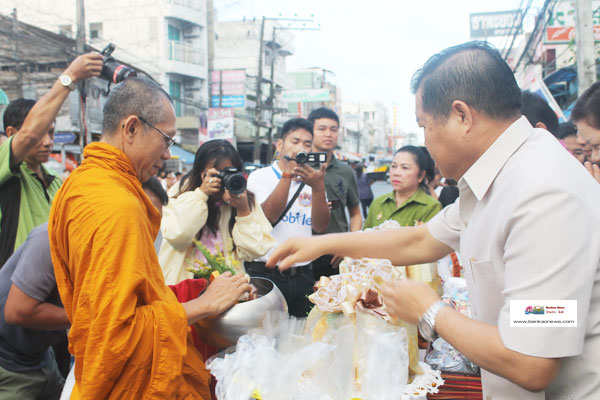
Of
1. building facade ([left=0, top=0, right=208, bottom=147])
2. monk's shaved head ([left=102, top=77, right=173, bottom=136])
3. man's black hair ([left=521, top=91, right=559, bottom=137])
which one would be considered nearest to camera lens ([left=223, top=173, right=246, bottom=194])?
monk's shaved head ([left=102, top=77, right=173, bottom=136])

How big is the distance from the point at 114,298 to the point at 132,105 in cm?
78

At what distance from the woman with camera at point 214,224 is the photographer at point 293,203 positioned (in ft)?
1.03

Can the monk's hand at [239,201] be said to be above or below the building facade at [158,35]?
below

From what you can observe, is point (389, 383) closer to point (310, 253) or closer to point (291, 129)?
point (310, 253)

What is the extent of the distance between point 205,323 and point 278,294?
0.97 ft

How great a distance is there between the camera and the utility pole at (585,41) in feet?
23.0

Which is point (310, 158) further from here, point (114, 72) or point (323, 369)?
point (323, 369)

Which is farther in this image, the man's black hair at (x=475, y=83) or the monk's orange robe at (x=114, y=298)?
the monk's orange robe at (x=114, y=298)

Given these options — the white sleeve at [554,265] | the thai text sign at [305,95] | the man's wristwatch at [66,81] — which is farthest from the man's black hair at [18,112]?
the thai text sign at [305,95]

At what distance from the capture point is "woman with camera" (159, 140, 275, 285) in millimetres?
2635

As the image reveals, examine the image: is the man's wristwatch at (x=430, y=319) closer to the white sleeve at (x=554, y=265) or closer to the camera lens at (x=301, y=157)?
the white sleeve at (x=554, y=265)

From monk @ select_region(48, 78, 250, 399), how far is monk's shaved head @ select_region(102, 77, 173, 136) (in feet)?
0.14

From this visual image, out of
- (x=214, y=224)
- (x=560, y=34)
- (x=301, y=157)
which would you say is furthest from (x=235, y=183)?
(x=560, y=34)

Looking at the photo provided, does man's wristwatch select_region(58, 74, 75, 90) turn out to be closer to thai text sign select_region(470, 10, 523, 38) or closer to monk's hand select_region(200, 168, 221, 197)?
monk's hand select_region(200, 168, 221, 197)
